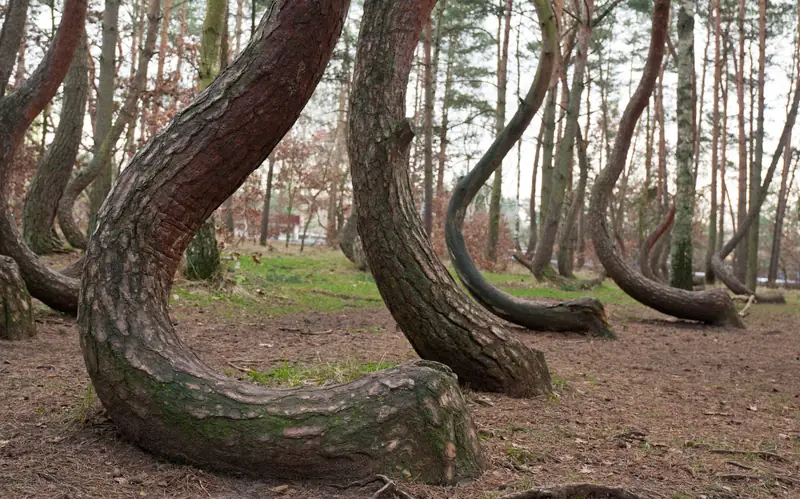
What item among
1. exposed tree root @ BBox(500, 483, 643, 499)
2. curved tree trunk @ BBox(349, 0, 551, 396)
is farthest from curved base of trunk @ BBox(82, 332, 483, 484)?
curved tree trunk @ BBox(349, 0, 551, 396)

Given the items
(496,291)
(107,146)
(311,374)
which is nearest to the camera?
(311,374)

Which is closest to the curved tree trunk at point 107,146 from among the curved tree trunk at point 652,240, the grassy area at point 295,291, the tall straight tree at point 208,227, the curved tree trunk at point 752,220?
the tall straight tree at point 208,227

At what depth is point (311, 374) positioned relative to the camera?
4.66 metres

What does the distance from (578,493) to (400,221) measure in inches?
82.5

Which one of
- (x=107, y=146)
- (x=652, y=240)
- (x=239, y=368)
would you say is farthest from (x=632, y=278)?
(x=107, y=146)

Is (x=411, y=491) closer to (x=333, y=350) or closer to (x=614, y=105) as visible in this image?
(x=333, y=350)

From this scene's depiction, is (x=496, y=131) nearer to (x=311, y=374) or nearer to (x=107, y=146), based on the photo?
(x=107, y=146)

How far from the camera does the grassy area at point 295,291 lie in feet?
27.7

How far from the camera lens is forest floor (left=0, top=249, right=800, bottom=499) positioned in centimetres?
276

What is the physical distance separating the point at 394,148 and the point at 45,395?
Result: 102 inches

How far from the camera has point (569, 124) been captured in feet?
45.9

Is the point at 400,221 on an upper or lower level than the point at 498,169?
lower

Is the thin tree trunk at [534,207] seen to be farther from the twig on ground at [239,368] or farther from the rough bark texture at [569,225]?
the twig on ground at [239,368]

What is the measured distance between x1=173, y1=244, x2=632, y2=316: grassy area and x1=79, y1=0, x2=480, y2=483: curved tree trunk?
488 centimetres
